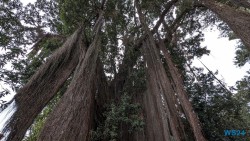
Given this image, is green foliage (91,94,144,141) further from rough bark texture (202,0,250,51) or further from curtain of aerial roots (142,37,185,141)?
rough bark texture (202,0,250,51)

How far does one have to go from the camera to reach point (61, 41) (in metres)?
4.50

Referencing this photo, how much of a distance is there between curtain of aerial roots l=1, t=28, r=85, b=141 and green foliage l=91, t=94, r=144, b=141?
936mm

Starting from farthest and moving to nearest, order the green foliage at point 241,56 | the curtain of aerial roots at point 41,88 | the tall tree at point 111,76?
the green foliage at point 241,56
the tall tree at point 111,76
the curtain of aerial roots at point 41,88

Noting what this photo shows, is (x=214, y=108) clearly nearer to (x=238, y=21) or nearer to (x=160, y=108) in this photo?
(x=160, y=108)

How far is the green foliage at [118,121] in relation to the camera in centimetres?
277

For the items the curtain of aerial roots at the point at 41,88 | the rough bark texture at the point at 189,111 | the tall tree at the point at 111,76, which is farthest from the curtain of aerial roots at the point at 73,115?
the rough bark texture at the point at 189,111

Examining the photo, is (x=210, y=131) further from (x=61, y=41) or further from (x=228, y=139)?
(x=61, y=41)

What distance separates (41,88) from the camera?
2.06 m

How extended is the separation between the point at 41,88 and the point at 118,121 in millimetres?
1284

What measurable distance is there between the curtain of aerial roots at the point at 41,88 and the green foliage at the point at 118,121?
0.94 metres

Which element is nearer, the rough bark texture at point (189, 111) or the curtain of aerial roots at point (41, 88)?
the curtain of aerial roots at point (41, 88)

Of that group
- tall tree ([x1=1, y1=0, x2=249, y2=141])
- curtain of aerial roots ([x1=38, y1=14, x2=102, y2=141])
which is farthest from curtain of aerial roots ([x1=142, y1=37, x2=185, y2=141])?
curtain of aerial roots ([x1=38, y1=14, x2=102, y2=141])

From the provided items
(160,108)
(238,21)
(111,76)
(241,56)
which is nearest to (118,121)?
(160,108)

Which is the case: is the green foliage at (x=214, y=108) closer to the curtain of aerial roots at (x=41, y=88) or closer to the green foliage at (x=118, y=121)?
the green foliage at (x=118, y=121)
